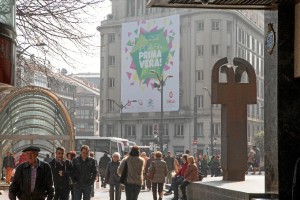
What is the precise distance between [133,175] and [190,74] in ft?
249

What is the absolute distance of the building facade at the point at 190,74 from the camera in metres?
88.9

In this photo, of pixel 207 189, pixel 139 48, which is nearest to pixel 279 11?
pixel 207 189

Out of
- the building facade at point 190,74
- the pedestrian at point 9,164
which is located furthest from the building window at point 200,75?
the pedestrian at point 9,164

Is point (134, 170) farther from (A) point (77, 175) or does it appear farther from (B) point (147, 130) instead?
(B) point (147, 130)

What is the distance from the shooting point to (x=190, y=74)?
90812 millimetres

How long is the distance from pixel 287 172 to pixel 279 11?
1990mm

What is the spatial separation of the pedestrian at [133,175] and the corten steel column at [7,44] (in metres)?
9.34

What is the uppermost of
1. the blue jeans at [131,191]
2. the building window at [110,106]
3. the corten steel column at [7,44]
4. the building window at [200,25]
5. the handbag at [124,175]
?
the building window at [200,25]

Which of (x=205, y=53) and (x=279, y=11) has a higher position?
(x=205, y=53)

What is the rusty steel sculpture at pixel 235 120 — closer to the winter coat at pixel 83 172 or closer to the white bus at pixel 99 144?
the winter coat at pixel 83 172

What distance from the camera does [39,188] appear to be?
9.34 meters

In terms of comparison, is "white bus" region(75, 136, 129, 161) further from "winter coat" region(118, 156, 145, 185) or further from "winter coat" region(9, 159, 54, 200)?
"winter coat" region(9, 159, 54, 200)

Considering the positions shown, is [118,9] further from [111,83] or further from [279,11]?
[279,11]

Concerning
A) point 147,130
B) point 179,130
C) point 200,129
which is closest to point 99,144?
point 200,129
